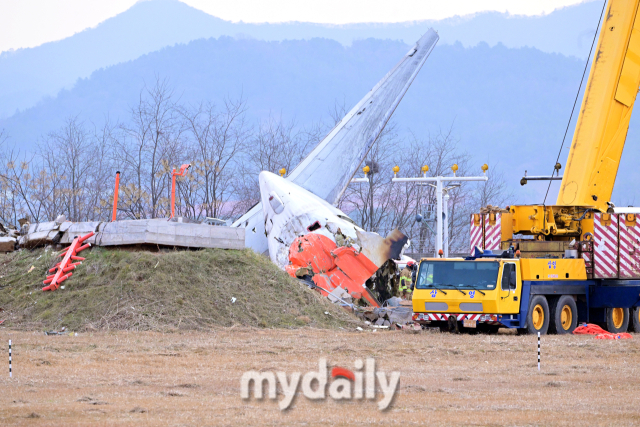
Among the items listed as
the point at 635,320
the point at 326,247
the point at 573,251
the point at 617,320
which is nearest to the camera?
the point at 573,251

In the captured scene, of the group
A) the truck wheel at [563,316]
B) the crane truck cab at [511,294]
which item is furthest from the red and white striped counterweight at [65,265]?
the truck wheel at [563,316]

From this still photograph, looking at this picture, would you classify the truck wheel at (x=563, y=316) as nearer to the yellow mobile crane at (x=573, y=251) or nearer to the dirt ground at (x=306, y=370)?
the yellow mobile crane at (x=573, y=251)

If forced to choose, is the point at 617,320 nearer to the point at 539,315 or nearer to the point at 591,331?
the point at 591,331

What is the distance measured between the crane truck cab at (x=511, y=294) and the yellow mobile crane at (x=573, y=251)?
0.02 metres

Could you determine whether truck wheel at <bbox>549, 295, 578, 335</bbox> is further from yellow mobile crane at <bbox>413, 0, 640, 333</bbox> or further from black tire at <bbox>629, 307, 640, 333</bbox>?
black tire at <bbox>629, 307, 640, 333</bbox>

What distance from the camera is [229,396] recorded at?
10.3 m

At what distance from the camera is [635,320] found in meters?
21.1

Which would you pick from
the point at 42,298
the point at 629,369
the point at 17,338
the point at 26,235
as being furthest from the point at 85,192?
the point at 629,369

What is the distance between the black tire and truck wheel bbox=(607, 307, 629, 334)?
0.23 m

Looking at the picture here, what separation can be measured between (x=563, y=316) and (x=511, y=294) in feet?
7.93

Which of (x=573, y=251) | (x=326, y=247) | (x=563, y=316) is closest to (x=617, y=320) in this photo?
(x=563, y=316)

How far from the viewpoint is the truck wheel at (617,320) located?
20625mm

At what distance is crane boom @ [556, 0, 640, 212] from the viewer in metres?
21.2

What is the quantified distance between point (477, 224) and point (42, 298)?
11.5 meters
